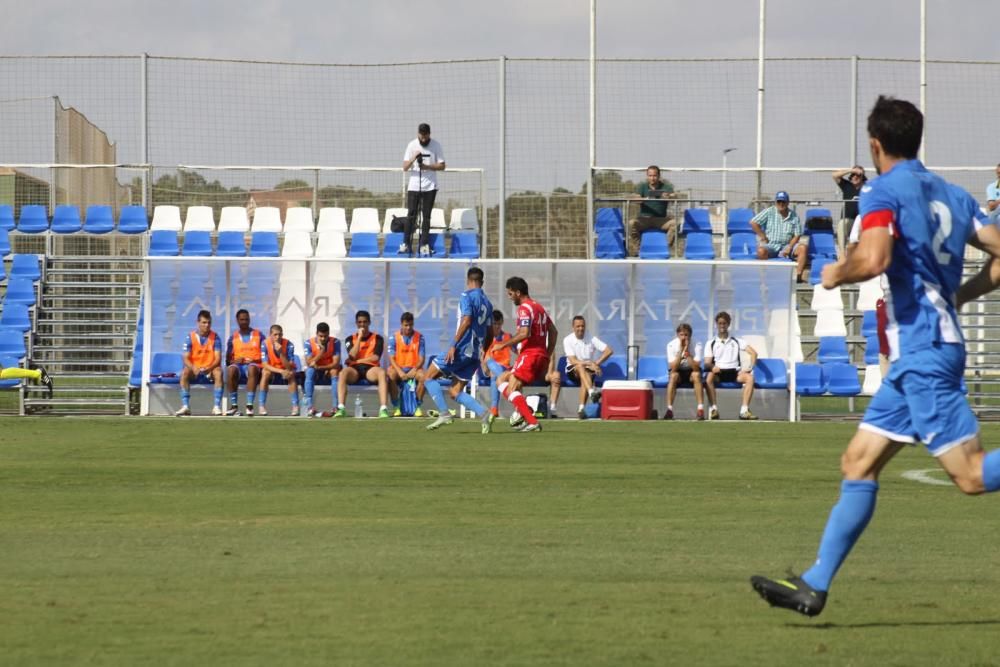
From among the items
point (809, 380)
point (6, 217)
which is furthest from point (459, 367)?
point (6, 217)

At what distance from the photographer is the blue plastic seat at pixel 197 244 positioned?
85.8 feet

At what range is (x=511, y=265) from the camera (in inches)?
936

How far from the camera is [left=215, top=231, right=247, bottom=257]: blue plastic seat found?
26.2 m

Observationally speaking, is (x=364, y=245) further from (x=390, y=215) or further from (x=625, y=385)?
(x=625, y=385)

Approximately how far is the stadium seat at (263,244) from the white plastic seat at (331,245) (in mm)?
756

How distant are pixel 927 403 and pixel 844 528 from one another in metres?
0.60

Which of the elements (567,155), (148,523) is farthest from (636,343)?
(148,523)

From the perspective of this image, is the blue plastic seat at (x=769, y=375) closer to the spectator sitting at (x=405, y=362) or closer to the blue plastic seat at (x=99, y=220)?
the spectator sitting at (x=405, y=362)

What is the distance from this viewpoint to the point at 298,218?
2745 centimetres

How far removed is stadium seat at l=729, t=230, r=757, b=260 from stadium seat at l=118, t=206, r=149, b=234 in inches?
407

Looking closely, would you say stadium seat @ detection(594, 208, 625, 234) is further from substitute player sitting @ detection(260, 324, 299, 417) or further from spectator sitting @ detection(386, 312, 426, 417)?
substitute player sitting @ detection(260, 324, 299, 417)

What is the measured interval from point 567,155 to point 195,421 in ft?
31.8

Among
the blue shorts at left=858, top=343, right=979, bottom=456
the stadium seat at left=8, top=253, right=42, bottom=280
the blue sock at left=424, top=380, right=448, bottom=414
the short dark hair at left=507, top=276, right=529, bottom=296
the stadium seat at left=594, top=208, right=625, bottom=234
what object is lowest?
the blue sock at left=424, top=380, right=448, bottom=414

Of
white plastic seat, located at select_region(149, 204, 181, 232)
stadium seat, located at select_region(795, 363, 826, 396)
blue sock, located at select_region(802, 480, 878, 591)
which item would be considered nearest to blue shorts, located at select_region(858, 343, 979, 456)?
blue sock, located at select_region(802, 480, 878, 591)
